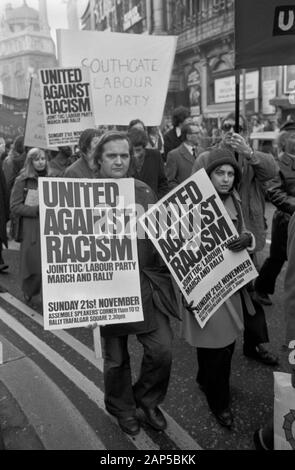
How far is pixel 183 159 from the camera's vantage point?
17.9 ft

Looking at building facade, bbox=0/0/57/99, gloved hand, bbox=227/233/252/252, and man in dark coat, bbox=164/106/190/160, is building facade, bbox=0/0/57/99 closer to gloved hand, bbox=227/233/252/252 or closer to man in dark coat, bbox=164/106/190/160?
man in dark coat, bbox=164/106/190/160

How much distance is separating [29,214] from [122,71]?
2.12 metres

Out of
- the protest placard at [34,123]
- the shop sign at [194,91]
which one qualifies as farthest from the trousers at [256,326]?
the shop sign at [194,91]

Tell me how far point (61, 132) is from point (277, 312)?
2.89 metres

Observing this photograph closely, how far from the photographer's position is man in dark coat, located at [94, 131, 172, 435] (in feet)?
8.59

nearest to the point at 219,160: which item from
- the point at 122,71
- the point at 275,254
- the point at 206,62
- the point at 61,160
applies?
the point at 275,254

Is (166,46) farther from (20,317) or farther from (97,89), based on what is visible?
(20,317)

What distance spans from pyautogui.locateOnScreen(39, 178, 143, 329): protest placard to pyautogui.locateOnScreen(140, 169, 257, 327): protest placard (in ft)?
Result: 0.58

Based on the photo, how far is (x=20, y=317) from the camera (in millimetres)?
4652

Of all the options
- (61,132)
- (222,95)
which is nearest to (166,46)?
(61,132)

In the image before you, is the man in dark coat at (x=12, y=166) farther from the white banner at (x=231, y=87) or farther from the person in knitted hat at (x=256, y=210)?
the white banner at (x=231, y=87)

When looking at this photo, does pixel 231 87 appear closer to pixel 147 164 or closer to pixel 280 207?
pixel 147 164

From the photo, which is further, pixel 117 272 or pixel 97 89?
pixel 97 89

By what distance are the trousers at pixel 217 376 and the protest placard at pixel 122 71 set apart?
357cm
